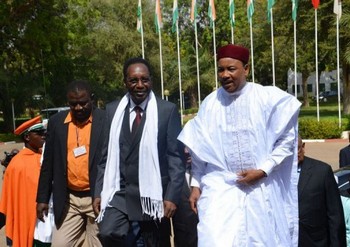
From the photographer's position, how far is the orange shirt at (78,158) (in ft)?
16.6

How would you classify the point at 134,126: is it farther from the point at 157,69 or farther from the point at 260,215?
the point at 157,69

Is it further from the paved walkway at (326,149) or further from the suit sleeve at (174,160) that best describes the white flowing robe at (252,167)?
the paved walkway at (326,149)

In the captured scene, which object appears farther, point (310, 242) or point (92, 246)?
point (92, 246)

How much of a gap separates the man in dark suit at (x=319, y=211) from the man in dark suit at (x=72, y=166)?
1695mm

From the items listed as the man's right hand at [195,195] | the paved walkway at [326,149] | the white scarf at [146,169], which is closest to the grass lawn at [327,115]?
the paved walkway at [326,149]

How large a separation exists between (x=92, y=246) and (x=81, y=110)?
1.17 meters

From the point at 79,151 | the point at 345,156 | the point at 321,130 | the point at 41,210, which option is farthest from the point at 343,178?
the point at 321,130

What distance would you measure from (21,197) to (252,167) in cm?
251

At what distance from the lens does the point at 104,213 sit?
4621mm

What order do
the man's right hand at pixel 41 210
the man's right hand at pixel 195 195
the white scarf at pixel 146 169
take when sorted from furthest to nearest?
the man's right hand at pixel 41 210 → the white scarf at pixel 146 169 → the man's right hand at pixel 195 195

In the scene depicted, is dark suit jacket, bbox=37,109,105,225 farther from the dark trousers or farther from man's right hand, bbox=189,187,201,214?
man's right hand, bbox=189,187,201,214

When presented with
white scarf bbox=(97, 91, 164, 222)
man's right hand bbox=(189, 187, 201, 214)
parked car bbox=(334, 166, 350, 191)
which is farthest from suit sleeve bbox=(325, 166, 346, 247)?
parked car bbox=(334, 166, 350, 191)

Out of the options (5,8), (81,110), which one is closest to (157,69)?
(5,8)

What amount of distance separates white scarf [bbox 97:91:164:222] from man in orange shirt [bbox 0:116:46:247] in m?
1.27
